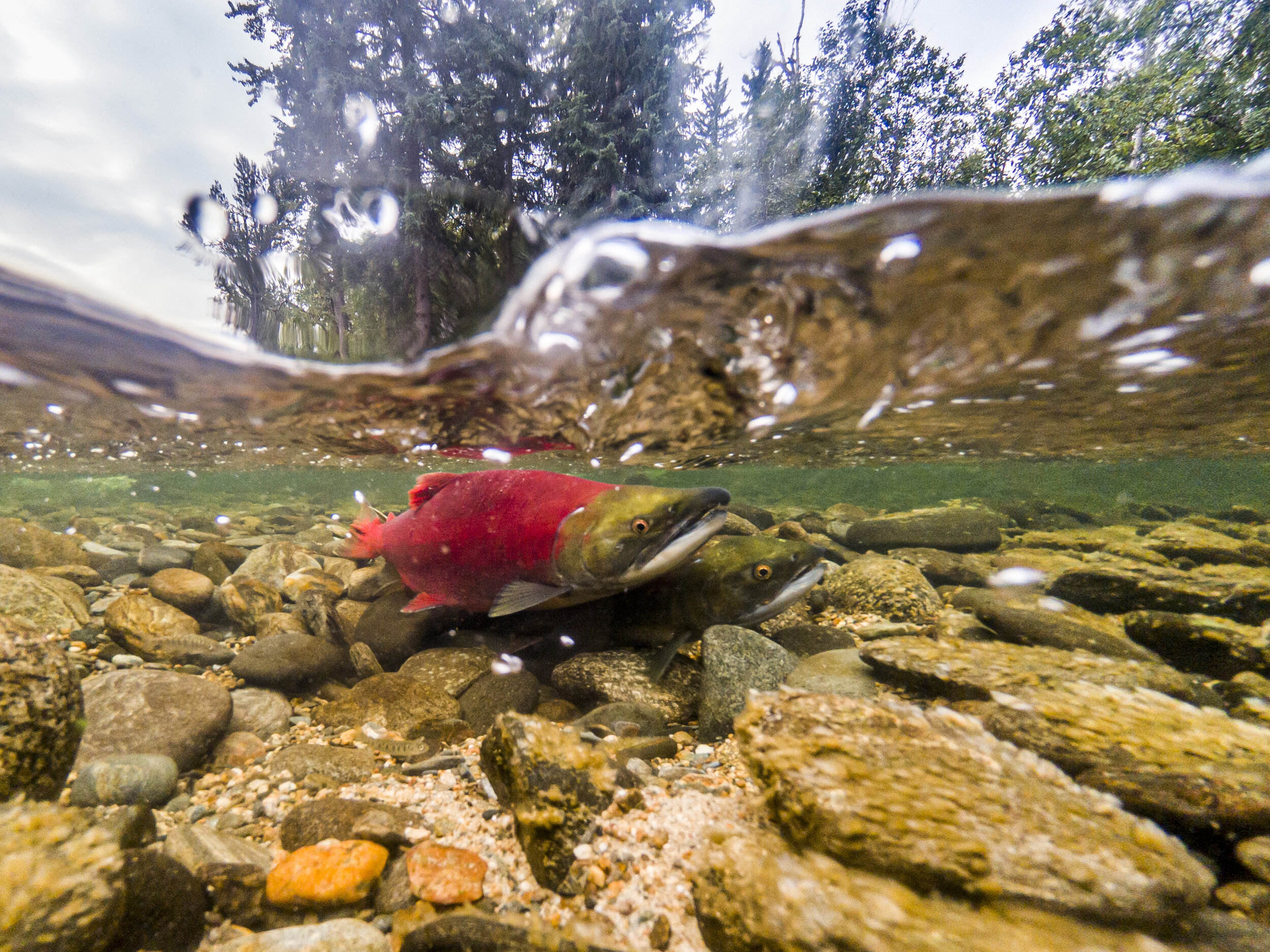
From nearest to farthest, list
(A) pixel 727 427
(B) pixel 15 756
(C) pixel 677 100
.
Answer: (B) pixel 15 756 < (A) pixel 727 427 < (C) pixel 677 100

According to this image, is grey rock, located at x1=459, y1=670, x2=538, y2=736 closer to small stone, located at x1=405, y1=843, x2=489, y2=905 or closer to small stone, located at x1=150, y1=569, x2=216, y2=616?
small stone, located at x1=405, y1=843, x2=489, y2=905

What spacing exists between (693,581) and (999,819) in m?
2.47

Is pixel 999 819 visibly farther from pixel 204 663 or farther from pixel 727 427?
pixel 727 427

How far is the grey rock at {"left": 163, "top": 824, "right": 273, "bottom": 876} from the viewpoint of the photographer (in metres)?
Result: 2.09

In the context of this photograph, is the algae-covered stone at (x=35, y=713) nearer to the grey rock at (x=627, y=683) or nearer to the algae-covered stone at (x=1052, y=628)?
the grey rock at (x=627, y=683)

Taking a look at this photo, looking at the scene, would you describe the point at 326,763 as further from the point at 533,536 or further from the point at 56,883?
the point at 533,536

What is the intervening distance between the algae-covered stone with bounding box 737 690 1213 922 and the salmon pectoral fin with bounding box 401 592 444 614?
325 centimetres

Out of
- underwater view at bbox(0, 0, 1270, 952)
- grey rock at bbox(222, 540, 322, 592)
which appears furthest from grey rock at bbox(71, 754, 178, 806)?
grey rock at bbox(222, 540, 322, 592)

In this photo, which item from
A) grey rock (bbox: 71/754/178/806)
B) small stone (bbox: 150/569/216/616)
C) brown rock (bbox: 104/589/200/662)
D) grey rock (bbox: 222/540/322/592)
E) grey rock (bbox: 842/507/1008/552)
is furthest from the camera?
grey rock (bbox: 842/507/1008/552)

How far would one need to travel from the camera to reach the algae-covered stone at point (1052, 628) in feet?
13.0

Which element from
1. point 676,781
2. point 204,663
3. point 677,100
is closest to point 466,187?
point 677,100

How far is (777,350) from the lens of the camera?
5.24m

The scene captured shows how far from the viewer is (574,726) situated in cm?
320

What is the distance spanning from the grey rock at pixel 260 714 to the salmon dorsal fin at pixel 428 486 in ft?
6.51
